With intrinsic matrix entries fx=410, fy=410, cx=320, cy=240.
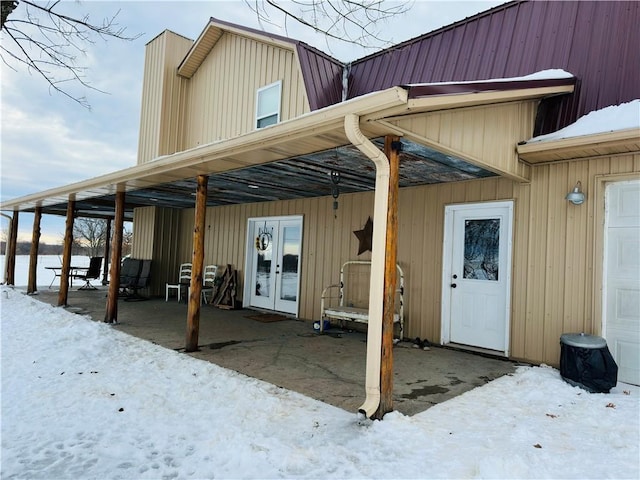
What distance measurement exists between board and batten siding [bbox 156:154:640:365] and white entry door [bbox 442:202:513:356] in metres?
0.11

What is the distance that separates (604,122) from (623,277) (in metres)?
1.61

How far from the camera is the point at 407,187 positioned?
607 cm

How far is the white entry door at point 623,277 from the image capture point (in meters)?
4.19

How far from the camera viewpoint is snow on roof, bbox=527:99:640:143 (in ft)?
12.8

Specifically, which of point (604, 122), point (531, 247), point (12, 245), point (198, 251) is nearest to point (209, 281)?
point (198, 251)

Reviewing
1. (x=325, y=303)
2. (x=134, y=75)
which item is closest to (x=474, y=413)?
(x=325, y=303)

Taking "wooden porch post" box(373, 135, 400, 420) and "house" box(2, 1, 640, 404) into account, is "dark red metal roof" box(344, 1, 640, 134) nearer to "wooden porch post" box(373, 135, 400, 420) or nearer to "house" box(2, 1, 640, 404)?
"house" box(2, 1, 640, 404)

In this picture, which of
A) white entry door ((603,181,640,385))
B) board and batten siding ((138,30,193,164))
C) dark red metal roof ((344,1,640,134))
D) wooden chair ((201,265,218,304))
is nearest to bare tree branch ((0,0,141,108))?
dark red metal roof ((344,1,640,134))

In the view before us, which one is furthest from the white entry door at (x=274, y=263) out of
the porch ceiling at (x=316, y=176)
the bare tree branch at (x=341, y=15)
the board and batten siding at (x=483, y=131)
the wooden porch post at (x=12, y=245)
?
the wooden porch post at (x=12, y=245)

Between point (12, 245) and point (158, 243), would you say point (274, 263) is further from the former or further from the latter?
point (12, 245)

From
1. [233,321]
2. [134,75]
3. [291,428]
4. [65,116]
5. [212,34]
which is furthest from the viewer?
[134,75]

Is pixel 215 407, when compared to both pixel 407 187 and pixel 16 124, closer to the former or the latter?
pixel 407 187

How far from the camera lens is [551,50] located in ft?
16.3

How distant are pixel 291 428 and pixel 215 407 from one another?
0.73 meters
